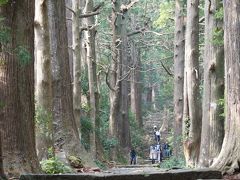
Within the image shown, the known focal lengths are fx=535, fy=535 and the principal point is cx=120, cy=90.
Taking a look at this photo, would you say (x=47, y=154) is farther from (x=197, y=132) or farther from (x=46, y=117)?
(x=197, y=132)

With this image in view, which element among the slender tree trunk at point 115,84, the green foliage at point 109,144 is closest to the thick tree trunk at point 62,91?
the green foliage at point 109,144

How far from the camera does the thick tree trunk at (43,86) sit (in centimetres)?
1112

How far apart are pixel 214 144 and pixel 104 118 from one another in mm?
21644

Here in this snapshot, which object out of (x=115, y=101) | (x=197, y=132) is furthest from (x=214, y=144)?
(x=115, y=101)

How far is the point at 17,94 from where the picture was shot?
8.35 meters

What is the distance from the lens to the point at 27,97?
27.9 feet

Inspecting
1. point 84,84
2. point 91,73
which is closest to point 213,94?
point 91,73

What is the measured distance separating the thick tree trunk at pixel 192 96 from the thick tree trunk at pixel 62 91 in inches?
139

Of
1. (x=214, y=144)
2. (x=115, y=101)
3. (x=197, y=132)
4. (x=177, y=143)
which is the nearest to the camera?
(x=214, y=144)

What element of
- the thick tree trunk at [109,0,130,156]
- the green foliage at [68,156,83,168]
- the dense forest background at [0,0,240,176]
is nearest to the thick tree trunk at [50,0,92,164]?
the dense forest background at [0,0,240,176]

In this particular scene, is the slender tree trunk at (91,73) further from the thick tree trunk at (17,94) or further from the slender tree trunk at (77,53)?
the thick tree trunk at (17,94)

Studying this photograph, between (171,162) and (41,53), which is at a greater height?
(41,53)

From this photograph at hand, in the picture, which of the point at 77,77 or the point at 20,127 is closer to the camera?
the point at 20,127

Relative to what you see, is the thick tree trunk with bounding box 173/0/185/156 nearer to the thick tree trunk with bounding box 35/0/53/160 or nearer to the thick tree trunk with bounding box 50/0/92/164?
the thick tree trunk with bounding box 50/0/92/164
